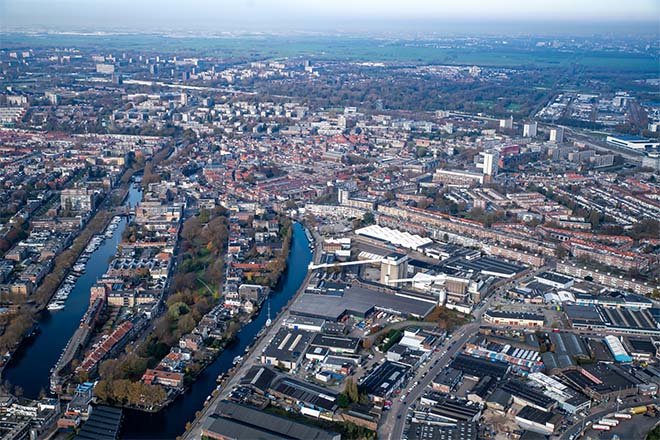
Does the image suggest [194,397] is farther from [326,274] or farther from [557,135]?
[557,135]

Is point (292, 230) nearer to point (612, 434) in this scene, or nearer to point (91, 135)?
point (612, 434)

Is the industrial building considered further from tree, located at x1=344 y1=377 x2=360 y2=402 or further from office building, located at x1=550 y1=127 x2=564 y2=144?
tree, located at x1=344 y1=377 x2=360 y2=402

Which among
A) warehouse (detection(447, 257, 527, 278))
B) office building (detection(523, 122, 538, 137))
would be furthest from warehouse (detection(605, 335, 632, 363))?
office building (detection(523, 122, 538, 137))

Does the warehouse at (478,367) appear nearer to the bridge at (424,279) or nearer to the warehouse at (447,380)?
the warehouse at (447,380)

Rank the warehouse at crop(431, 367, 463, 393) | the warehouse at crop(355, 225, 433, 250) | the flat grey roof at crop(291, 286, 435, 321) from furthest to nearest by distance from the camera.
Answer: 1. the warehouse at crop(355, 225, 433, 250)
2. the flat grey roof at crop(291, 286, 435, 321)
3. the warehouse at crop(431, 367, 463, 393)

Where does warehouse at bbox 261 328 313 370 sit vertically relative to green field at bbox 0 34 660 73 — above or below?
below

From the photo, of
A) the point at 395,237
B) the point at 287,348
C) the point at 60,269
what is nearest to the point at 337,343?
the point at 287,348

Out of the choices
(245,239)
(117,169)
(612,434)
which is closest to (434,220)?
(245,239)
